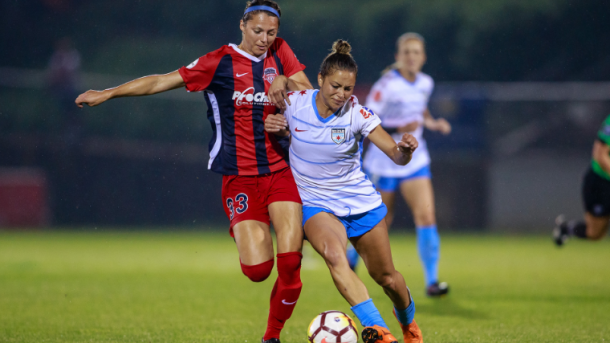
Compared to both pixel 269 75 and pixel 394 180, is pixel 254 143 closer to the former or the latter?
pixel 269 75

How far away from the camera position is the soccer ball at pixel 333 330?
384 cm

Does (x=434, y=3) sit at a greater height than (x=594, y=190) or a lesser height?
greater

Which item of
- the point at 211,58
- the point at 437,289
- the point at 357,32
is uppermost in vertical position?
the point at 357,32

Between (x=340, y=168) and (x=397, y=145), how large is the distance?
422mm

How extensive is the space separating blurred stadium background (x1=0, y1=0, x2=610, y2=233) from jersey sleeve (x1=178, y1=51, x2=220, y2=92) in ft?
35.2

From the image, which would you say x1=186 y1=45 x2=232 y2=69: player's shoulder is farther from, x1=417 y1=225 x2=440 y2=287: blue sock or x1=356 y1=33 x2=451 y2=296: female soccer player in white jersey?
x1=417 y1=225 x2=440 y2=287: blue sock

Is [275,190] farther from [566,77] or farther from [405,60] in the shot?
[566,77]

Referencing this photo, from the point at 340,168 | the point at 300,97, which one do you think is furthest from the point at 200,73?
the point at 340,168

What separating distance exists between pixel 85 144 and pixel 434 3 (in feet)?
33.0

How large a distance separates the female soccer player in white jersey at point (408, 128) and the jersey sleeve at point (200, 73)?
3113mm

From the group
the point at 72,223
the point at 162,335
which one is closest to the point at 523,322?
the point at 162,335

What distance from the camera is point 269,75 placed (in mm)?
4500

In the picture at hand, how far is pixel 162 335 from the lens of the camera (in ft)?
15.6

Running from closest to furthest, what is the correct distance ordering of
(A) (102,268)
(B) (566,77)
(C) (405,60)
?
(C) (405,60) < (A) (102,268) < (B) (566,77)
